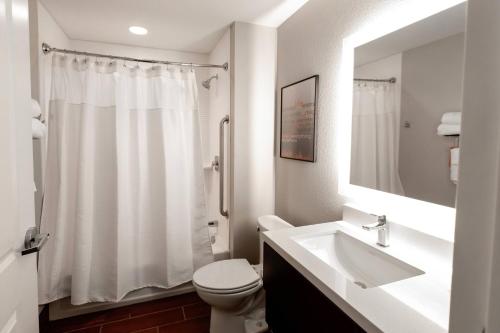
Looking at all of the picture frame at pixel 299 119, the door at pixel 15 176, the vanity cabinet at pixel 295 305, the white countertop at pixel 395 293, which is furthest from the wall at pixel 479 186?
the picture frame at pixel 299 119

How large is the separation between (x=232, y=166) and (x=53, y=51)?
5.00ft

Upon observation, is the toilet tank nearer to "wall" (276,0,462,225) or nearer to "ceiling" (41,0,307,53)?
"wall" (276,0,462,225)

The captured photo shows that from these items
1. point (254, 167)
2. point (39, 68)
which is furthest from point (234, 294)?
point (39, 68)

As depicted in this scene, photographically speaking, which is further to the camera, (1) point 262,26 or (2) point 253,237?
(2) point 253,237

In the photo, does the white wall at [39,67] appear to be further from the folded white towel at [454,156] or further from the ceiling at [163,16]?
the folded white towel at [454,156]

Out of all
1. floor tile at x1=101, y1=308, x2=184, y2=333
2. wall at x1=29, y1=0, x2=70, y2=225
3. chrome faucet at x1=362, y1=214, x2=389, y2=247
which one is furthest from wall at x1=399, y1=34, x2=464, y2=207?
wall at x1=29, y1=0, x2=70, y2=225

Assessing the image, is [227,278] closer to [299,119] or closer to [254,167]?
[254,167]

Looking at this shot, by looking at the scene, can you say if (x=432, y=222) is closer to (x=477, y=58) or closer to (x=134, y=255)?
(x=477, y=58)

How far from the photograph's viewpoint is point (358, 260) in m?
1.28

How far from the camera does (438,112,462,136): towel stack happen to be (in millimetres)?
1009

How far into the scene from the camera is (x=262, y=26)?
7.26 feet

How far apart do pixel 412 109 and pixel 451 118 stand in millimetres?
189

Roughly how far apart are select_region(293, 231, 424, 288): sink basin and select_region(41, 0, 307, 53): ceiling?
1.57m

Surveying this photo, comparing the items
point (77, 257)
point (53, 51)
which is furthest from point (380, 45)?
point (77, 257)
